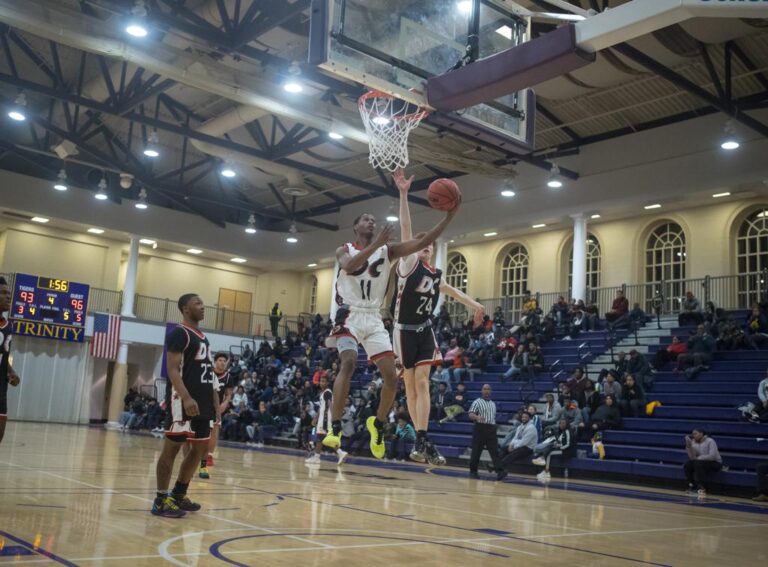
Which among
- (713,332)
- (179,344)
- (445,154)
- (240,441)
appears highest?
(445,154)

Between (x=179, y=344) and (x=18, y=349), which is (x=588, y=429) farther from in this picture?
(x=18, y=349)

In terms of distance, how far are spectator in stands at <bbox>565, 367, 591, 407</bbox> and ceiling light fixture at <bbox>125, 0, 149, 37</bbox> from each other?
10.4 m

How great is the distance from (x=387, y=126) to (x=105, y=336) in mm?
20260

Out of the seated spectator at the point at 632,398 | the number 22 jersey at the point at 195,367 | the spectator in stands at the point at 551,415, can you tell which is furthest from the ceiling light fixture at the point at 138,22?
the seated spectator at the point at 632,398

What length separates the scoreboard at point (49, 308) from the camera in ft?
80.1

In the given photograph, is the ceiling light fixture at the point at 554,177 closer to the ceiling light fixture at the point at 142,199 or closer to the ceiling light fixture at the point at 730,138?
the ceiling light fixture at the point at 730,138

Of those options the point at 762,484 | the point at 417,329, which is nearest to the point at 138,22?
the point at 417,329

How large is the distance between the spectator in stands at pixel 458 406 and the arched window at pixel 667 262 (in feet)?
24.3

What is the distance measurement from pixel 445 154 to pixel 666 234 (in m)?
8.06

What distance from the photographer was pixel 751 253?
21.0m

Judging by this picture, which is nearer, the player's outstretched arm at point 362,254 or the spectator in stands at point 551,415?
the player's outstretched arm at point 362,254

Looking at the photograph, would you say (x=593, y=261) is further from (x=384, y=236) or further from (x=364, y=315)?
(x=384, y=236)

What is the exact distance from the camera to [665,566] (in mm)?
4387

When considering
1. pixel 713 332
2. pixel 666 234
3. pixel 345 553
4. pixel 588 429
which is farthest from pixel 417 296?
pixel 666 234
